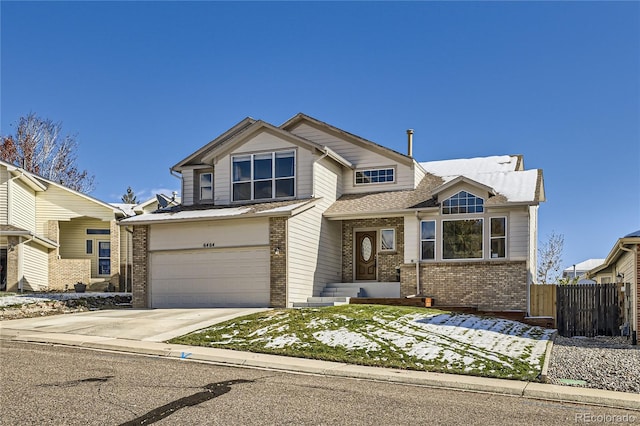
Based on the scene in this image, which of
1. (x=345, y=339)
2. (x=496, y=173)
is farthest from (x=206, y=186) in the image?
(x=345, y=339)

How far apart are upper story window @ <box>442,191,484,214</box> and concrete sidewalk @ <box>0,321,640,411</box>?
11.4 m

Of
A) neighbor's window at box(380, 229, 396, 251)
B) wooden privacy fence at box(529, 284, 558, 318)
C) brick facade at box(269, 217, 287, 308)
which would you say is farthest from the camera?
neighbor's window at box(380, 229, 396, 251)

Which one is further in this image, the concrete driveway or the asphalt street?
the concrete driveway

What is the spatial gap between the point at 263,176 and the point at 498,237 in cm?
877

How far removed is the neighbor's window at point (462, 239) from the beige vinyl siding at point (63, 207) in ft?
61.2

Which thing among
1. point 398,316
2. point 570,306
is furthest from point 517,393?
point 570,306

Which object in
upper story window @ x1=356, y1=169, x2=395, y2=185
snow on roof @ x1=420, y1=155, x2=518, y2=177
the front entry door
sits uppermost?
snow on roof @ x1=420, y1=155, x2=518, y2=177

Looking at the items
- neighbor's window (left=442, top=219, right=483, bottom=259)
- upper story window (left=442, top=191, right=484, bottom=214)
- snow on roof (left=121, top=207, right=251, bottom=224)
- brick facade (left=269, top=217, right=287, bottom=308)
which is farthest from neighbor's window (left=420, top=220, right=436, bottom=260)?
snow on roof (left=121, top=207, right=251, bottom=224)

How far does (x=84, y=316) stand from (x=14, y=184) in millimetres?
13307

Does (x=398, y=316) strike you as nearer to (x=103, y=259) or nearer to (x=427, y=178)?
(x=427, y=178)

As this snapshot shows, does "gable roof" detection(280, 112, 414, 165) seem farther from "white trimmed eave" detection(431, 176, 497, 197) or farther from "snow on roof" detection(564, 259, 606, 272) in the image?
"snow on roof" detection(564, 259, 606, 272)

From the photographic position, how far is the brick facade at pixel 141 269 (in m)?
23.5

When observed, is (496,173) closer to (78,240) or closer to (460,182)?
(460,182)

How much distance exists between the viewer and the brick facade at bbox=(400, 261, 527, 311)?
21.6m
